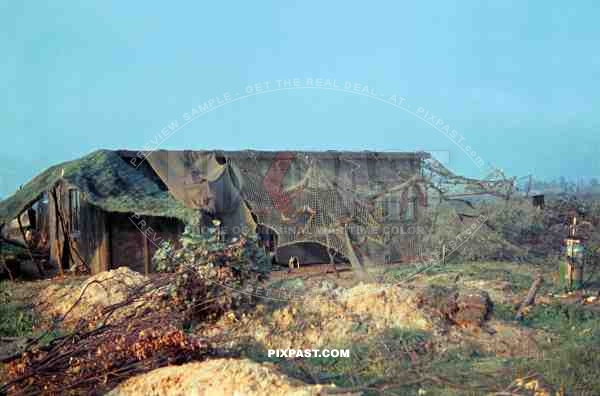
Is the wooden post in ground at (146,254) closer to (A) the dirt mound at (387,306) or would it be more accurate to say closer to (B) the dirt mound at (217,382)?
(A) the dirt mound at (387,306)

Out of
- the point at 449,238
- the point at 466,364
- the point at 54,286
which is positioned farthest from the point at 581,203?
the point at 54,286

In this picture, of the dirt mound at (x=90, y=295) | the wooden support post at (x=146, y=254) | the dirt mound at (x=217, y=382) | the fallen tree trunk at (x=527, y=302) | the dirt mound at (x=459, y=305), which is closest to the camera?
the dirt mound at (x=217, y=382)

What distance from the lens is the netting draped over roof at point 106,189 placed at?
8906 millimetres

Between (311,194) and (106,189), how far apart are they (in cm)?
374

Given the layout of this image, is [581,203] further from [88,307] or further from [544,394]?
[88,307]

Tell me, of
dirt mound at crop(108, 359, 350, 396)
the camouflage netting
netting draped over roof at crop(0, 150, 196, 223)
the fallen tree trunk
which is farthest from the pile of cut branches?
netting draped over roof at crop(0, 150, 196, 223)

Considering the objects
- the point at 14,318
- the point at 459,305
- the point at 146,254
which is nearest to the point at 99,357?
the point at 14,318

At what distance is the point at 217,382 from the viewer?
369 cm

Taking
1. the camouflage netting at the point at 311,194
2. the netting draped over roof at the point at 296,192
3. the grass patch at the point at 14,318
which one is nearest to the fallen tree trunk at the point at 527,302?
the camouflage netting at the point at 311,194

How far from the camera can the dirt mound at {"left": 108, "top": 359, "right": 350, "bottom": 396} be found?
358cm

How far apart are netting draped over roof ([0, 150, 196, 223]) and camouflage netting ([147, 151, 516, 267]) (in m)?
0.35

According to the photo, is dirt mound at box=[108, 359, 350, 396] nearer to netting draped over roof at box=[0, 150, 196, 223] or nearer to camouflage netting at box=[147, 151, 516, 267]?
camouflage netting at box=[147, 151, 516, 267]

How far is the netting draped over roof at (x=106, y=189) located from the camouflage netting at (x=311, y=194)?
1.14 feet

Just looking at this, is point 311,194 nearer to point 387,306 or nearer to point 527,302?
point 387,306
